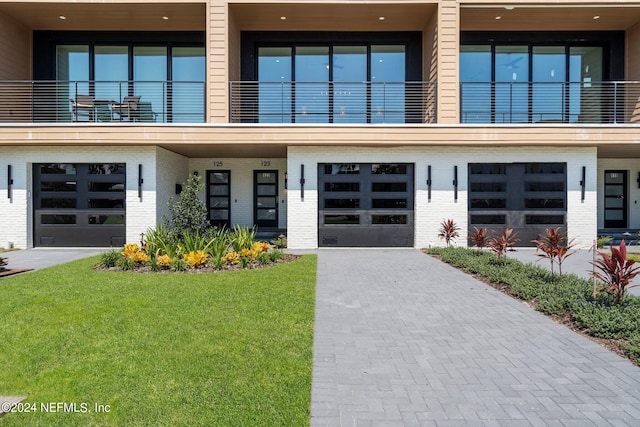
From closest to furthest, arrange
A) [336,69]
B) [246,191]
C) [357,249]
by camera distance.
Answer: [357,249] → [336,69] → [246,191]

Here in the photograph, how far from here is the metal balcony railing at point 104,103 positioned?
13.3 meters

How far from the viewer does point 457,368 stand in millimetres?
4055

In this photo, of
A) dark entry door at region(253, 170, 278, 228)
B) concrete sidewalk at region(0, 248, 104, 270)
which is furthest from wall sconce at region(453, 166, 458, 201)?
concrete sidewalk at region(0, 248, 104, 270)

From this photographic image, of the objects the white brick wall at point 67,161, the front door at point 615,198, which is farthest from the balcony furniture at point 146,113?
the front door at point 615,198

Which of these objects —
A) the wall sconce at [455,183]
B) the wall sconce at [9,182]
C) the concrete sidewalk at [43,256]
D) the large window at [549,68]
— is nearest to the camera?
the concrete sidewalk at [43,256]

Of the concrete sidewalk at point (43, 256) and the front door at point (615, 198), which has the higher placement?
the front door at point (615, 198)

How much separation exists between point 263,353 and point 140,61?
46.7 feet

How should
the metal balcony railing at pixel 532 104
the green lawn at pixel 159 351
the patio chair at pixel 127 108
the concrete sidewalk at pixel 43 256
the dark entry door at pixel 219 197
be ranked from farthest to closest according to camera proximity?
the dark entry door at pixel 219 197 → the metal balcony railing at pixel 532 104 → the patio chair at pixel 127 108 → the concrete sidewalk at pixel 43 256 → the green lawn at pixel 159 351

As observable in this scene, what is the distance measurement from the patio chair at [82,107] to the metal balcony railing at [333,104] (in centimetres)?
483

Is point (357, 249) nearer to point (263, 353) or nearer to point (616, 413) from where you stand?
point (263, 353)

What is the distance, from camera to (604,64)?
14969mm

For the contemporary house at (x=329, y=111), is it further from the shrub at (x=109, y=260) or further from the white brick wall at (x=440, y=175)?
the shrub at (x=109, y=260)

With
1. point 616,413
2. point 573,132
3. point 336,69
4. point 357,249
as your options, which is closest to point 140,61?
point 336,69

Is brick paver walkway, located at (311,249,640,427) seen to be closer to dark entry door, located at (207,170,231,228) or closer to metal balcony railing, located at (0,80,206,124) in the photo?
metal balcony railing, located at (0,80,206,124)
